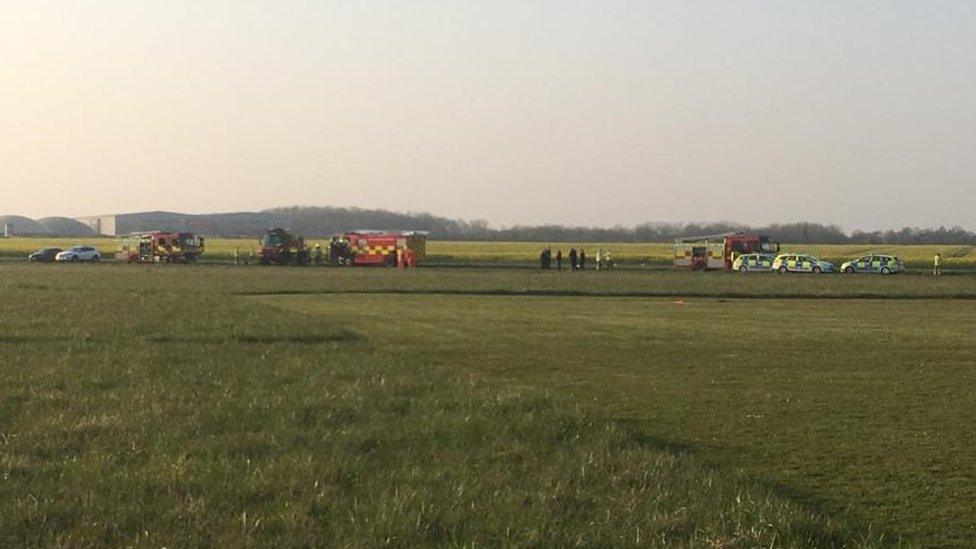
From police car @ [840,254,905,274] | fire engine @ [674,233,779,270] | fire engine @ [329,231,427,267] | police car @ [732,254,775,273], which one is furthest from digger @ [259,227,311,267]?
police car @ [840,254,905,274]

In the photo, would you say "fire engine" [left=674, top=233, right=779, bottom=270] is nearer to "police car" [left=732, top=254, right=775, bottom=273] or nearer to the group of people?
"police car" [left=732, top=254, right=775, bottom=273]

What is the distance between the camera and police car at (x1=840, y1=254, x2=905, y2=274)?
67.8 metres

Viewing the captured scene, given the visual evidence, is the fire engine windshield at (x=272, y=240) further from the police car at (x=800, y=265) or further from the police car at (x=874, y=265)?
the police car at (x=874, y=265)

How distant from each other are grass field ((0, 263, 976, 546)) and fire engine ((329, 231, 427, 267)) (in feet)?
173

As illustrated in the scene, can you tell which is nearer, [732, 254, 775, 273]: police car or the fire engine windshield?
[732, 254, 775, 273]: police car

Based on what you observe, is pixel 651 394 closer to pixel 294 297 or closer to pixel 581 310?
pixel 581 310

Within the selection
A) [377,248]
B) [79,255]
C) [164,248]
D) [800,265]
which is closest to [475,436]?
[800,265]

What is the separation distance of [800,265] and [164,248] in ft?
158

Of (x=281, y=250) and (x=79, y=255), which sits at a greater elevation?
(x=281, y=250)

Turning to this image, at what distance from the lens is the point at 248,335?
63.1 feet

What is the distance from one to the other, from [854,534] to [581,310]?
77.0 ft

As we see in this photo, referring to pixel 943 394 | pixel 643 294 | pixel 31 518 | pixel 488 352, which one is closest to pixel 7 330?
pixel 488 352

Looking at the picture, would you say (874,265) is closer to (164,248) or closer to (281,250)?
(281,250)

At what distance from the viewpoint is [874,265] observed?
224ft
